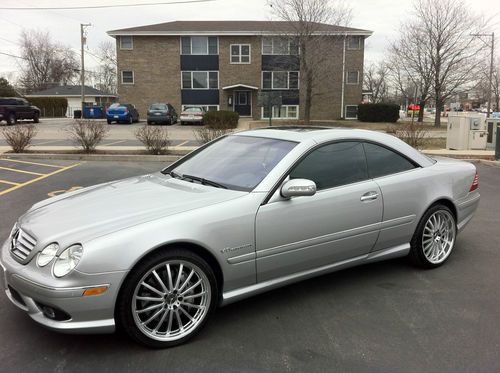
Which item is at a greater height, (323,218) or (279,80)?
(279,80)

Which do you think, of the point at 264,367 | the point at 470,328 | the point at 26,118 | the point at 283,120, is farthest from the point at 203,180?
the point at 283,120

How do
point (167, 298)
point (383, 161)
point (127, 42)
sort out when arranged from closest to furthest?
point (167, 298) → point (383, 161) → point (127, 42)

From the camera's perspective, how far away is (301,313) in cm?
376

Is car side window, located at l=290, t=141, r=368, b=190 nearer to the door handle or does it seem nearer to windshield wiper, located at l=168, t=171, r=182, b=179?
the door handle

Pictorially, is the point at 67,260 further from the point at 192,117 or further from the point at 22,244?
the point at 192,117

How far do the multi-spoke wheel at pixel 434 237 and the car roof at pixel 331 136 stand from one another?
53cm

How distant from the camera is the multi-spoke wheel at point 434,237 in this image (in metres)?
4.62

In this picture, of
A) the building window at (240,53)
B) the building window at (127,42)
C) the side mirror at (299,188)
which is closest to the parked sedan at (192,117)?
the building window at (240,53)

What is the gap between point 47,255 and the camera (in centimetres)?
300

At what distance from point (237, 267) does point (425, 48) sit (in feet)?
109

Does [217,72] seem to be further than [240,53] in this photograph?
Yes

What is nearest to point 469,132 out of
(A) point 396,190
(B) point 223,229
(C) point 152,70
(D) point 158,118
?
(A) point 396,190

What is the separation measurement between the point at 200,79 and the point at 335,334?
123ft

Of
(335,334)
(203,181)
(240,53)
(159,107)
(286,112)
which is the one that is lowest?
(335,334)
